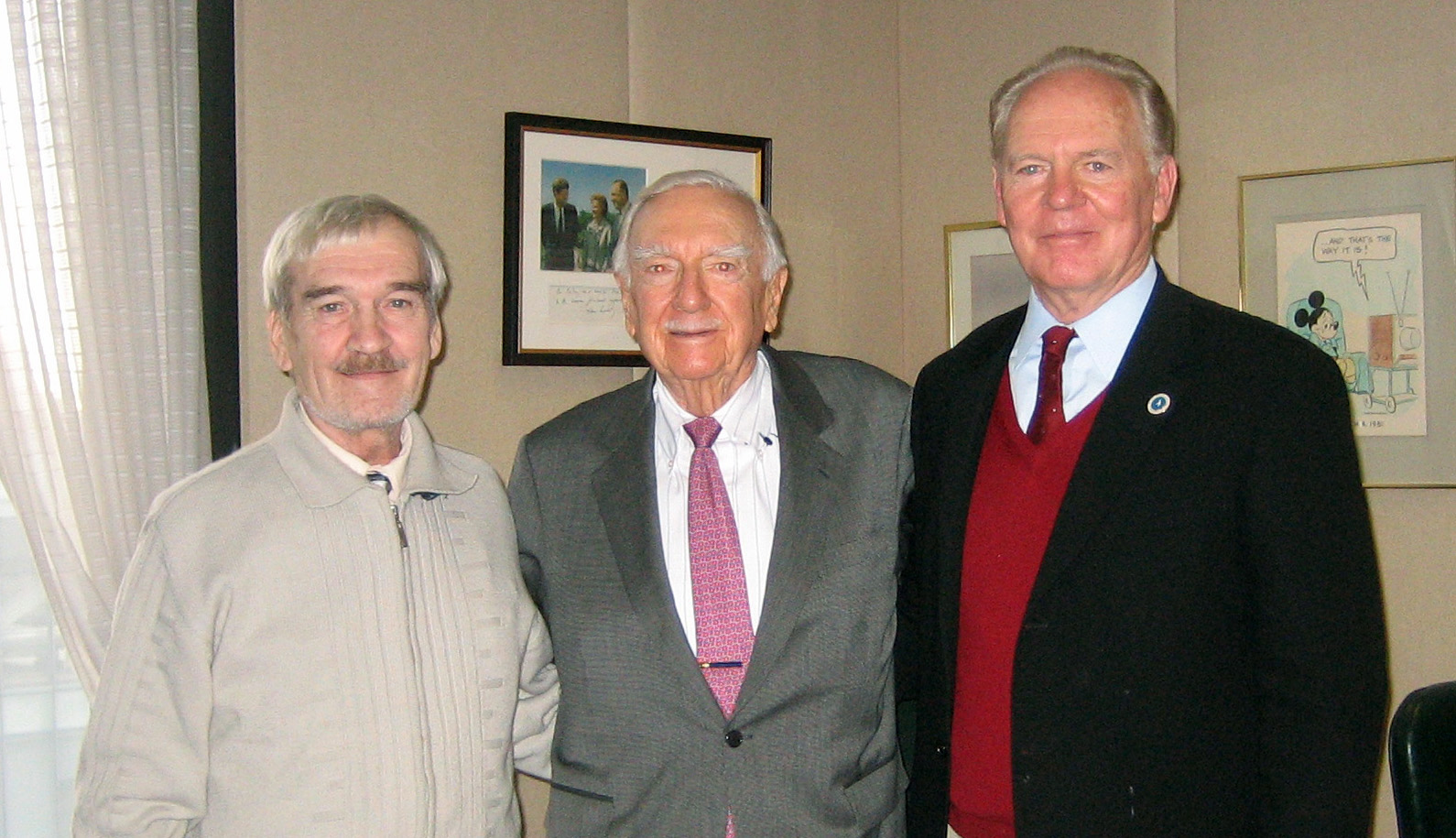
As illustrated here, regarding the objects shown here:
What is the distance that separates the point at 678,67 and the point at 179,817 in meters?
2.40

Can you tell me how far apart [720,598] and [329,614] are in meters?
0.57

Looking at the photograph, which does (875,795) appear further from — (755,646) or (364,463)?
(364,463)

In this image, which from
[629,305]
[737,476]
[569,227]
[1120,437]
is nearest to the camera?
[1120,437]

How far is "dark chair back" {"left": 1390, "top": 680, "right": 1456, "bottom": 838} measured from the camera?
186 centimetres

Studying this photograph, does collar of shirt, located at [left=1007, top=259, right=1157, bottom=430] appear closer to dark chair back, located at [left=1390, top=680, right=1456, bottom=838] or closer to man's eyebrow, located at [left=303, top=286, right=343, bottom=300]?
dark chair back, located at [left=1390, top=680, right=1456, bottom=838]

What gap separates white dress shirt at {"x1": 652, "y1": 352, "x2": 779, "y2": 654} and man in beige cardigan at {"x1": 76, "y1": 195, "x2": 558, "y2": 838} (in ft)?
0.88

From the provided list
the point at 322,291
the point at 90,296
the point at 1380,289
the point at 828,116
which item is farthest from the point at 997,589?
the point at 828,116

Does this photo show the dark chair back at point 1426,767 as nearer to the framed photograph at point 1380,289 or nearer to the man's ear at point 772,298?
the framed photograph at point 1380,289

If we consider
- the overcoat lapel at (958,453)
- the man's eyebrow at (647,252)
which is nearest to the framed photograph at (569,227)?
the man's eyebrow at (647,252)

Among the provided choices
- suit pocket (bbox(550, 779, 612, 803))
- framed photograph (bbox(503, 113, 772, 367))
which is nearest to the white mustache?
suit pocket (bbox(550, 779, 612, 803))

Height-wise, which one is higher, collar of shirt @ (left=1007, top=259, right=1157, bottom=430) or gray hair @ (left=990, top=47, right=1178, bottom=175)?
gray hair @ (left=990, top=47, right=1178, bottom=175)

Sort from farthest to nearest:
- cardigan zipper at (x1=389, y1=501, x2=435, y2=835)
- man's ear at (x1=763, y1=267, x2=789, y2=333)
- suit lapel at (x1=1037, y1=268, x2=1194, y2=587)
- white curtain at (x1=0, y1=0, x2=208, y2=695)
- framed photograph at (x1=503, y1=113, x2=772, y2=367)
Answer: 1. framed photograph at (x1=503, y1=113, x2=772, y2=367)
2. white curtain at (x1=0, y1=0, x2=208, y2=695)
3. man's ear at (x1=763, y1=267, x2=789, y2=333)
4. cardigan zipper at (x1=389, y1=501, x2=435, y2=835)
5. suit lapel at (x1=1037, y1=268, x2=1194, y2=587)

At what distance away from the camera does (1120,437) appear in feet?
5.27

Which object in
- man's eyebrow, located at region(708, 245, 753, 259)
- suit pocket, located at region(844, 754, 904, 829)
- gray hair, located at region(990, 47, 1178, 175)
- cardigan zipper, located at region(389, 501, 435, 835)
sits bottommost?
suit pocket, located at region(844, 754, 904, 829)
